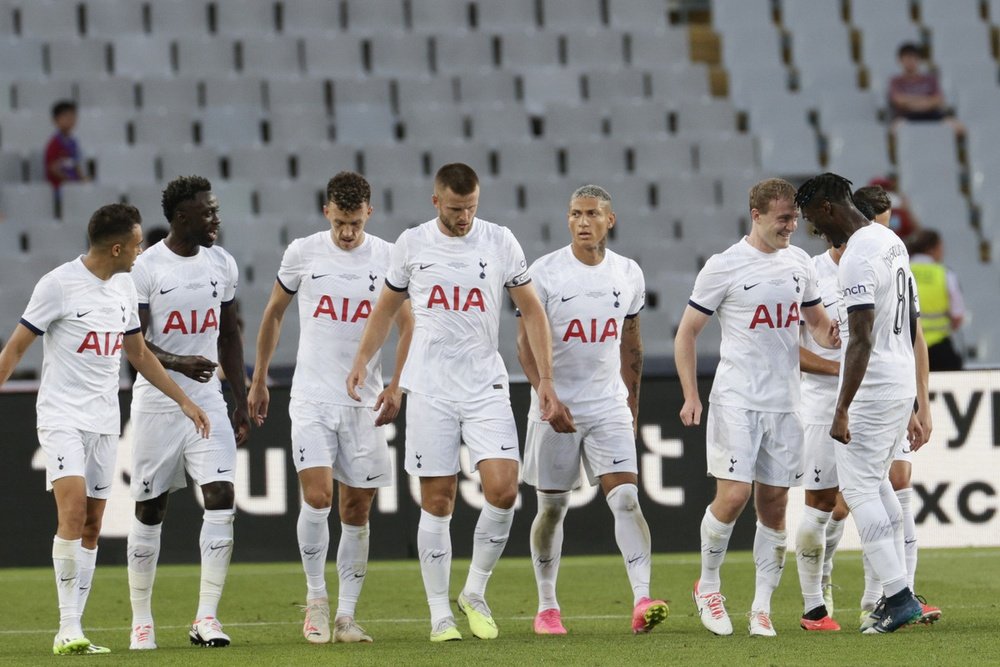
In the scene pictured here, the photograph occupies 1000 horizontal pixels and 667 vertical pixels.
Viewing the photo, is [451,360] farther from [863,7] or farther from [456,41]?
[863,7]

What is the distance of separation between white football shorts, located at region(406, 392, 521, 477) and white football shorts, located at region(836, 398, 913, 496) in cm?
158

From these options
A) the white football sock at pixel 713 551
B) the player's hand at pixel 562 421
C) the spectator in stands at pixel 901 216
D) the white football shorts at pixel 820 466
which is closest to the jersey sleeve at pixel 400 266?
the player's hand at pixel 562 421

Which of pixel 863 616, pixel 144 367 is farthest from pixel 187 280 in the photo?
pixel 863 616

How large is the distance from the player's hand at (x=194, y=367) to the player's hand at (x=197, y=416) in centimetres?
16

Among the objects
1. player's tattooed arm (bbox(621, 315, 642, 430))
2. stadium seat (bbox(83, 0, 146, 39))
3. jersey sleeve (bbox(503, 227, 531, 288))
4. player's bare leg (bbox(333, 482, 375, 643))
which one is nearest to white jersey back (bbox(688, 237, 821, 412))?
player's tattooed arm (bbox(621, 315, 642, 430))

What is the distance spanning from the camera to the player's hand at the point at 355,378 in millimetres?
7949

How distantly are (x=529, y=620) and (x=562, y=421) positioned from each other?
149 cm

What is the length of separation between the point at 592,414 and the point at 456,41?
10.3m

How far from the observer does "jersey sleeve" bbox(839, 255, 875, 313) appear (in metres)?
7.33

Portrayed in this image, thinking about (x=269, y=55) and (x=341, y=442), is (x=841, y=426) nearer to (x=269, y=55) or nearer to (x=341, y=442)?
(x=341, y=442)

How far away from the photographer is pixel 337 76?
17547mm

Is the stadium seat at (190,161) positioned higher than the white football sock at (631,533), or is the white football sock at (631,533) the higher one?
the stadium seat at (190,161)

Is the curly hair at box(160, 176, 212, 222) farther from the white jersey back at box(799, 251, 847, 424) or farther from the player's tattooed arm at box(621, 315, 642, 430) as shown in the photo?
the white jersey back at box(799, 251, 847, 424)

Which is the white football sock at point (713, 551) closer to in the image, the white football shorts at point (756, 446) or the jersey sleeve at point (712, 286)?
the white football shorts at point (756, 446)
